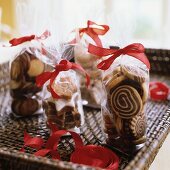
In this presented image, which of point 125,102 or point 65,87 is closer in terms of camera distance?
point 125,102

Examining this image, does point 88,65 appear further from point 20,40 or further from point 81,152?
point 81,152

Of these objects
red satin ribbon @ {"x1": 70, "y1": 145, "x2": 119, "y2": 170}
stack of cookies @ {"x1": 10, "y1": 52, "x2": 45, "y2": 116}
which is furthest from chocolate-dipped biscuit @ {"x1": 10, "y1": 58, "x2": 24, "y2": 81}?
red satin ribbon @ {"x1": 70, "y1": 145, "x2": 119, "y2": 170}

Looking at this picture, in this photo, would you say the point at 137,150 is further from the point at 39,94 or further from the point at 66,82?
the point at 39,94

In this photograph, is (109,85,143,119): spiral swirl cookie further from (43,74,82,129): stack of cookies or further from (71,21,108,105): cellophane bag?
(71,21,108,105): cellophane bag

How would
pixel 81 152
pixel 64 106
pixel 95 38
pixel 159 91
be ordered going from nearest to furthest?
pixel 81 152 → pixel 64 106 → pixel 95 38 → pixel 159 91

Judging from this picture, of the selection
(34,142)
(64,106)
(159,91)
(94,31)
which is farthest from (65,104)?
(159,91)
